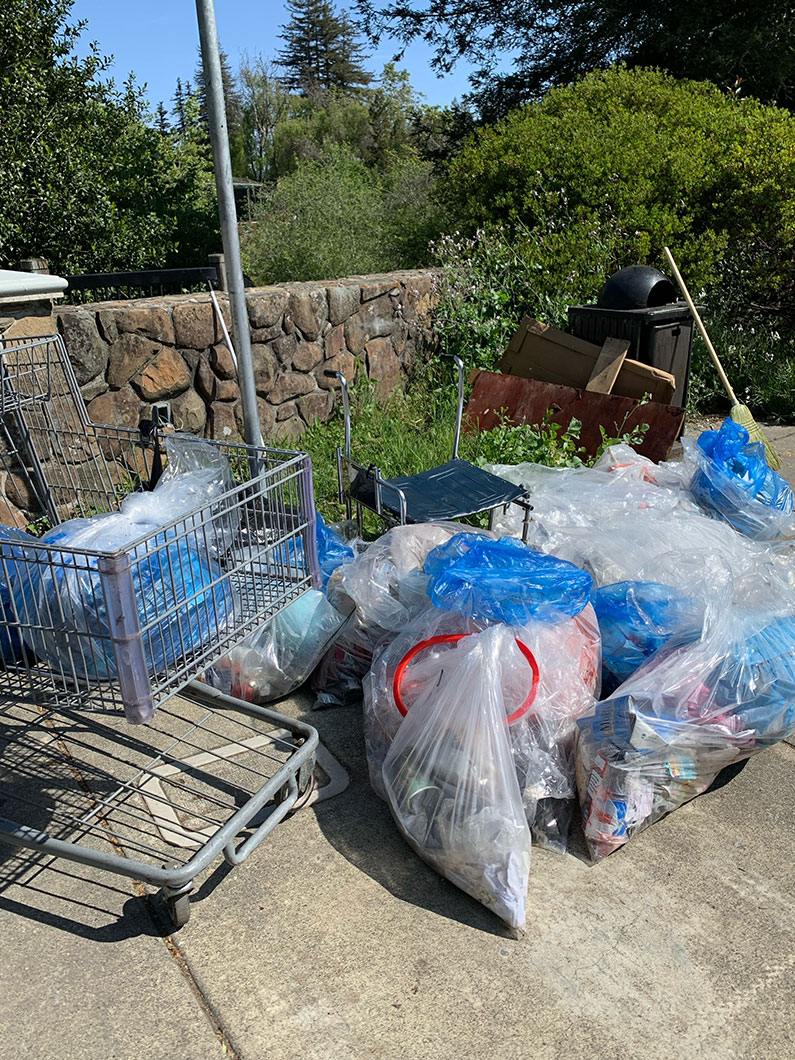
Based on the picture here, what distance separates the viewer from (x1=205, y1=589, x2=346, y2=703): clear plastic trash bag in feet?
10.1

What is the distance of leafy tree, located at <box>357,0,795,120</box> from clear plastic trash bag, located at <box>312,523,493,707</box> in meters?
9.18

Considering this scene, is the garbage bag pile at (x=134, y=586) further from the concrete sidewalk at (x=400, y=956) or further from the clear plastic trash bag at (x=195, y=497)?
the concrete sidewalk at (x=400, y=956)

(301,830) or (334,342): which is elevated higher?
(334,342)

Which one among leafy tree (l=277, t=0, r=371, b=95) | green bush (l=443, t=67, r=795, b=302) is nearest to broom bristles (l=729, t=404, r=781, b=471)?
green bush (l=443, t=67, r=795, b=302)

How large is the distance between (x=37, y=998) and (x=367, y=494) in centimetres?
216

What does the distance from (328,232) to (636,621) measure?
19.1 feet

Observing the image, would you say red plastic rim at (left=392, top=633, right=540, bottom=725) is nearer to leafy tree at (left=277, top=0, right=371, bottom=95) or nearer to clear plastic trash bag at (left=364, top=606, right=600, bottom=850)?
clear plastic trash bag at (left=364, top=606, right=600, bottom=850)

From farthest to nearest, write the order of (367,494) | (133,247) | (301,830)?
(133,247), (367,494), (301,830)

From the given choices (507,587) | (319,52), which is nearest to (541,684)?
(507,587)

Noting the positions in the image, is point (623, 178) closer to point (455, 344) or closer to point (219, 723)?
point (455, 344)

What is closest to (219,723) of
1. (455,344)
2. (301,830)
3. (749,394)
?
(301,830)

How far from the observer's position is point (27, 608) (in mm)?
2180

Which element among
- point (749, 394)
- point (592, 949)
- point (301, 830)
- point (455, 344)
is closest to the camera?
point (592, 949)

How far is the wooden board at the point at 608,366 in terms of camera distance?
5.16 meters
